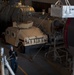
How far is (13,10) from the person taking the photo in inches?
738

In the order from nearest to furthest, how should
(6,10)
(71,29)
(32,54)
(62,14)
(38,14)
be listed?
(62,14)
(71,29)
(32,54)
(38,14)
(6,10)

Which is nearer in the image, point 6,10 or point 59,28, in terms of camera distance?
point 59,28

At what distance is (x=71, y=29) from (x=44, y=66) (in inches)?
208

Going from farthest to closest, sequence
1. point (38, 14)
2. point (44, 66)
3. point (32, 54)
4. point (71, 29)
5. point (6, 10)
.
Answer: point (6, 10)
point (38, 14)
point (32, 54)
point (44, 66)
point (71, 29)

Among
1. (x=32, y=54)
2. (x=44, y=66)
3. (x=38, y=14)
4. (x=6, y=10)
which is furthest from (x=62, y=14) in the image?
(x=6, y=10)

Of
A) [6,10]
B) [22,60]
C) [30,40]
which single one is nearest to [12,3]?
[6,10]

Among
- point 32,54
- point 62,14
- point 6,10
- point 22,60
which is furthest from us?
point 6,10

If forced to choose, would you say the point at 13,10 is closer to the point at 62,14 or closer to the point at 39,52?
the point at 39,52

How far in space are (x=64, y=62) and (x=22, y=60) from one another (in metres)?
2.54

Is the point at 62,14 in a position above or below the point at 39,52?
above

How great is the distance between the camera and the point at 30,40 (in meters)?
14.7

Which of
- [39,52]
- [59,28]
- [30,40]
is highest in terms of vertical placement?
[59,28]

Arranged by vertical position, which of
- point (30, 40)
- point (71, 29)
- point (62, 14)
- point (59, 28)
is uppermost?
point (62, 14)

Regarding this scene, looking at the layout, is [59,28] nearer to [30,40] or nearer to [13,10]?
[30,40]
